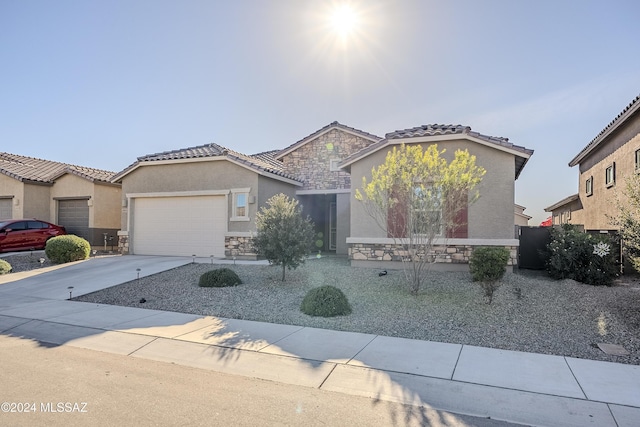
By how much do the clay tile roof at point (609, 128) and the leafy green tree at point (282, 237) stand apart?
37.4ft

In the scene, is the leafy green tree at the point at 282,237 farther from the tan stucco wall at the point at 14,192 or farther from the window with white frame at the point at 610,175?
the tan stucco wall at the point at 14,192

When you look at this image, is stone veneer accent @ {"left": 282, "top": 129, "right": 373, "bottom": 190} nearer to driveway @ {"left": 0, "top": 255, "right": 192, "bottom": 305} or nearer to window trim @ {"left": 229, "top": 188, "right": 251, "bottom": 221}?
window trim @ {"left": 229, "top": 188, "right": 251, "bottom": 221}

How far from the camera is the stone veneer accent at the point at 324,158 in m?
18.9

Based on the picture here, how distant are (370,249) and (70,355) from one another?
913 cm

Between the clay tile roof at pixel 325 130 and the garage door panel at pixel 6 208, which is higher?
the clay tile roof at pixel 325 130

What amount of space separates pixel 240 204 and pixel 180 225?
316cm

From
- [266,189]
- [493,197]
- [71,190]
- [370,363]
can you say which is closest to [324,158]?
[266,189]

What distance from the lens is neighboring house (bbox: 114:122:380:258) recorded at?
1605 cm

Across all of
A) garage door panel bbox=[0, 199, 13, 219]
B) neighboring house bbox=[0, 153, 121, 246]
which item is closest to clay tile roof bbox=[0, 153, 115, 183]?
neighboring house bbox=[0, 153, 121, 246]

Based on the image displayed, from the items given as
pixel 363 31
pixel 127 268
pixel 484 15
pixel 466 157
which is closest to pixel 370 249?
pixel 466 157

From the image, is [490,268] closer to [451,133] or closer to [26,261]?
[451,133]

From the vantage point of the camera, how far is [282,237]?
10.9 meters

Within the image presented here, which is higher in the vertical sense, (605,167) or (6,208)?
(605,167)

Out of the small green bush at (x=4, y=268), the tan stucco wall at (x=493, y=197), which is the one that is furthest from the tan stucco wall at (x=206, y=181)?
the tan stucco wall at (x=493, y=197)
